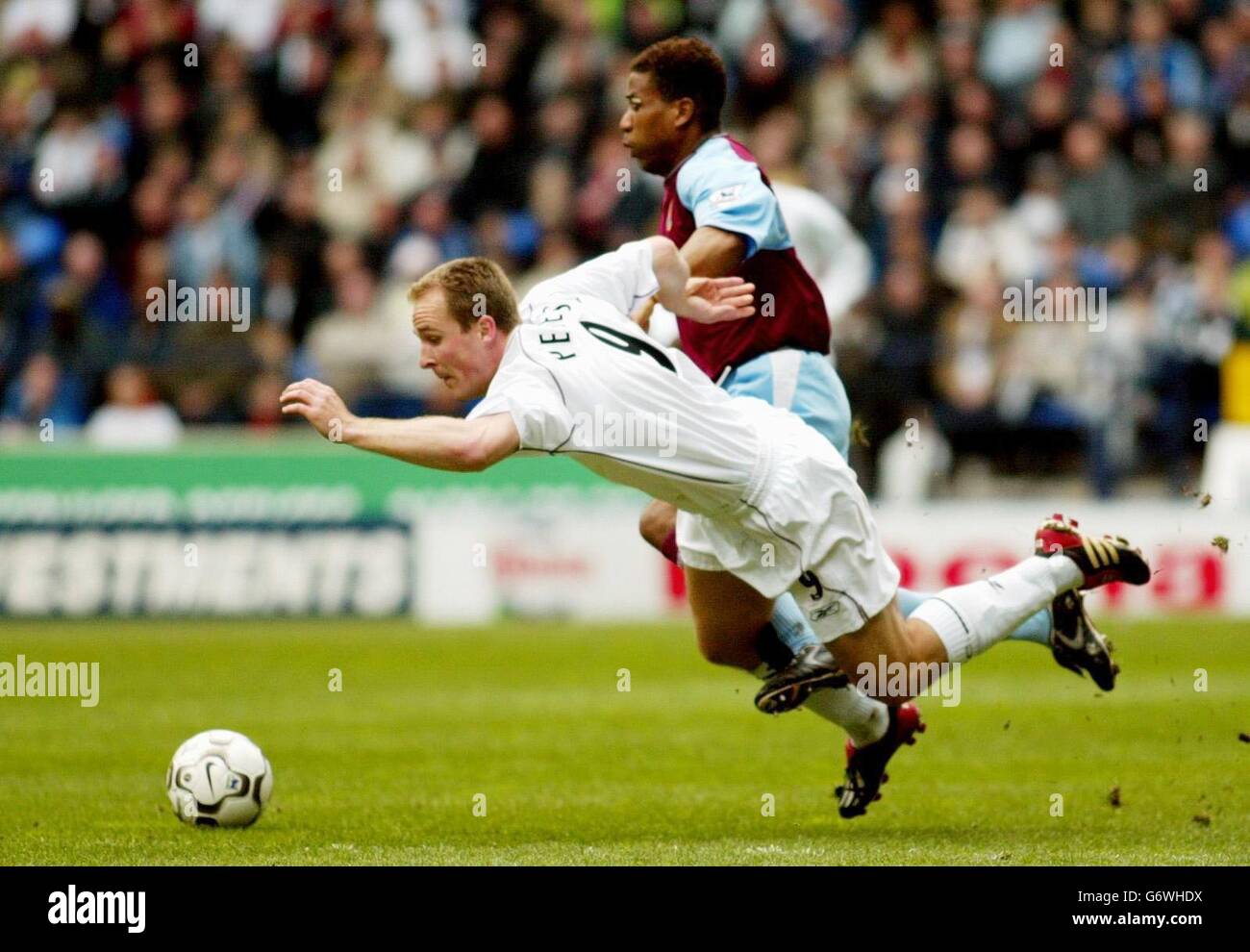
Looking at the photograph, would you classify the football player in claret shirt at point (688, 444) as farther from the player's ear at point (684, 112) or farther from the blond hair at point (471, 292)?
the player's ear at point (684, 112)

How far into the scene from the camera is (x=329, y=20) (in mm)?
21172

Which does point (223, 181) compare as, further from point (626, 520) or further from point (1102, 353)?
point (1102, 353)

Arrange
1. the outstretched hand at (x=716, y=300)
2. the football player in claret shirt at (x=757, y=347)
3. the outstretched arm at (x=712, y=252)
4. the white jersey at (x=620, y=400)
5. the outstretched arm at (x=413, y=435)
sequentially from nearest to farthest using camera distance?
the outstretched arm at (x=413, y=435) → the white jersey at (x=620, y=400) → the outstretched hand at (x=716, y=300) → the outstretched arm at (x=712, y=252) → the football player in claret shirt at (x=757, y=347)

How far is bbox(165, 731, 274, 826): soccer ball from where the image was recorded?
7594 millimetres

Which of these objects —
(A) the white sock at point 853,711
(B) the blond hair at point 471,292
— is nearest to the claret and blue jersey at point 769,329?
(A) the white sock at point 853,711

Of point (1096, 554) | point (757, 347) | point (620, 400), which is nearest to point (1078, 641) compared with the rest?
point (1096, 554)

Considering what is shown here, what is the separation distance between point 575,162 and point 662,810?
489 inches

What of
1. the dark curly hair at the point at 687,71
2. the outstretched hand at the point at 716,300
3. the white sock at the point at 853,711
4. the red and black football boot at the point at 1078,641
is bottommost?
the white sock at the point at 853,711

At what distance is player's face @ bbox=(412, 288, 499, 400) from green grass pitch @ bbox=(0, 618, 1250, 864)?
Result: 1.53m

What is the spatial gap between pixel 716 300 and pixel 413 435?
1.28m

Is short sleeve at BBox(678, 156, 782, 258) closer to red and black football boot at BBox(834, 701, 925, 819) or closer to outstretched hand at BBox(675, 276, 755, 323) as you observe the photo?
outstretched hand at BBox(675, 276, 755, 323)

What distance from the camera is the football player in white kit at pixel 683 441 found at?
21.2ft

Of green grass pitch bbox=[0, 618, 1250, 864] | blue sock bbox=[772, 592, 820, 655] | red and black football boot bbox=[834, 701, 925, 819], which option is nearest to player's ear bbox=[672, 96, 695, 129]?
blue sock bbox=[772, 592, 820, 655]
